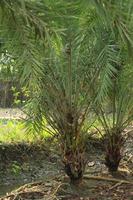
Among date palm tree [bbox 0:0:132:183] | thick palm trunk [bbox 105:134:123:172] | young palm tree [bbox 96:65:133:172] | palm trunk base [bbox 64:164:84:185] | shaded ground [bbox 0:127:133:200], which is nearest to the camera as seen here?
date palm tree [bbox 0:0:132:183]

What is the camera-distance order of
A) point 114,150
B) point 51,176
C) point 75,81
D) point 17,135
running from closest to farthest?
point 75,81, point 114,150, point 51,176, point 17,135

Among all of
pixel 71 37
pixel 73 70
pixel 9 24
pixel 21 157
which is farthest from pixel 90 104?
pixel 9 24

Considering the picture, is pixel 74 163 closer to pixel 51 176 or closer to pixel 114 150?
pixel 114 150

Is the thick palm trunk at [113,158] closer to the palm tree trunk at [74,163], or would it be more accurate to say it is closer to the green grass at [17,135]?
the palm tree trunk at [74,163]

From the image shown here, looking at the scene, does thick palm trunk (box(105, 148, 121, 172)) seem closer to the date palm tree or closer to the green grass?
the date palm tree

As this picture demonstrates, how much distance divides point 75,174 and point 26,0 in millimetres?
3246

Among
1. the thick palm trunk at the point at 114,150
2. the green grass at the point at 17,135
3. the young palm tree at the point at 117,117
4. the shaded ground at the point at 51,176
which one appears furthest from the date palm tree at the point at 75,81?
the green grass at the point at 17,135

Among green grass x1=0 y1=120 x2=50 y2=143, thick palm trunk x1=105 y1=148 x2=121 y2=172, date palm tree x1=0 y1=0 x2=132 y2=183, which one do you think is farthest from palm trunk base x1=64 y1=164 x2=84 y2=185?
green grass x1=0 y1=120 x2=50 y2=143

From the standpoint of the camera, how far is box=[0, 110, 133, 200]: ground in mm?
6531

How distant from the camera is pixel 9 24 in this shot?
4.18 metres

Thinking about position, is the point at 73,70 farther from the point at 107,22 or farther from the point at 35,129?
the point at 107,22

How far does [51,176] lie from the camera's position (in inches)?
320

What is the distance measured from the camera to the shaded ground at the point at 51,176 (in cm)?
652

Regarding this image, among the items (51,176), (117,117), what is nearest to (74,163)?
(117,117)
